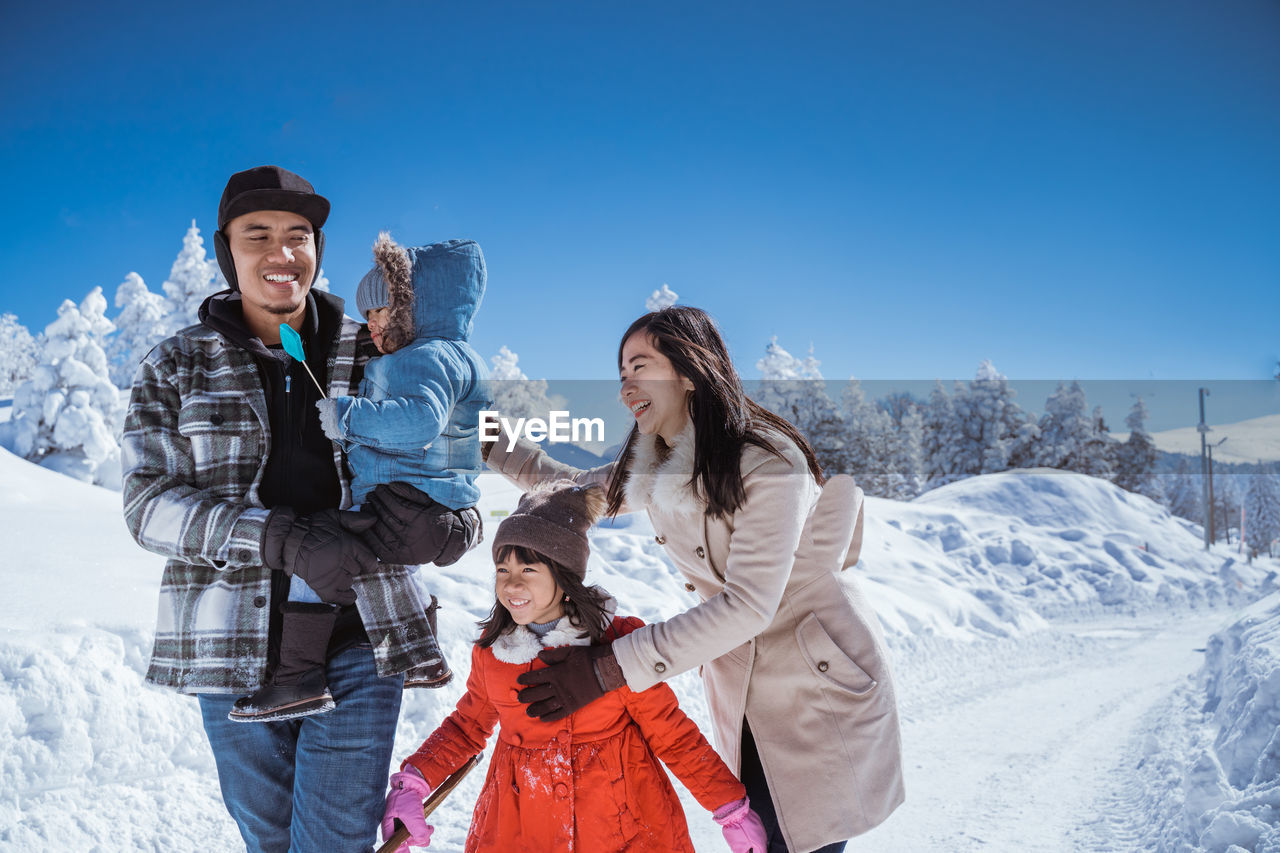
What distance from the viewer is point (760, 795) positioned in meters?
2.52

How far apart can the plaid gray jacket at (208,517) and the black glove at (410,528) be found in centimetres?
12

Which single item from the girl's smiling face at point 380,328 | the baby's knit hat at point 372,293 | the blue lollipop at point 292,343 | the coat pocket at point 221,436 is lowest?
the coat pocket at point 221,436

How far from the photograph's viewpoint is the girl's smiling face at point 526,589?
254 cm

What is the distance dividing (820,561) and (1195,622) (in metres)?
16.2

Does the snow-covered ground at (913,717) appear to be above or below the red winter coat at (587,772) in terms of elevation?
below

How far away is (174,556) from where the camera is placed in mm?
2182

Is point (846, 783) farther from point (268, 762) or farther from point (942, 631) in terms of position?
point (942, 631)

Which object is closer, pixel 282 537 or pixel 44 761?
pixel 282 537

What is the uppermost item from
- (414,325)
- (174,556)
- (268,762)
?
(414,325)

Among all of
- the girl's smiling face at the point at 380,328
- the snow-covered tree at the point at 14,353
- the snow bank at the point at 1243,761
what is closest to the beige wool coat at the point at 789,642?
the girl's smiling face at the point at 380,328

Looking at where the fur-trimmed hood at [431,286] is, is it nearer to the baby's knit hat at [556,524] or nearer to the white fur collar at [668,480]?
the baby's knit hat at [556,524]

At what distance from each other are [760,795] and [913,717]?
17.2 ft

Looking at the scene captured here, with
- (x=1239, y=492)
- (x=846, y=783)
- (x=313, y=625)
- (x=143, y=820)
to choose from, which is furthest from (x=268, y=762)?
(x=1239, y=492)

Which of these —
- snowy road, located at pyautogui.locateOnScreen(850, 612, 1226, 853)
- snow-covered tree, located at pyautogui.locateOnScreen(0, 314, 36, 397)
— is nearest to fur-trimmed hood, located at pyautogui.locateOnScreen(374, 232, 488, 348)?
snowy road, located at pyautogui.locateOnScreen(850, 612, 1226, 853)
